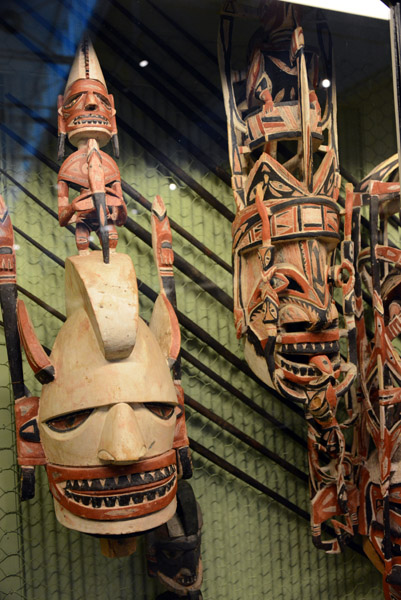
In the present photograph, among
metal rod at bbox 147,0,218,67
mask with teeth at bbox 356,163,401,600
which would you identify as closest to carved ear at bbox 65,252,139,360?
metal rod at bbox 147,0,218,67

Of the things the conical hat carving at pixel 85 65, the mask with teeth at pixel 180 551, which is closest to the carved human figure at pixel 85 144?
the conical hat carving at pixel 85 65

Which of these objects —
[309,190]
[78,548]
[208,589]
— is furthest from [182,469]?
[309,190]

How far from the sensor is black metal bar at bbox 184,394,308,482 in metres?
1.79

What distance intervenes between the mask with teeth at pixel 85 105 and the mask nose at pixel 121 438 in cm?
57

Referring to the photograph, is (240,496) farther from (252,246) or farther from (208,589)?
(252,246)

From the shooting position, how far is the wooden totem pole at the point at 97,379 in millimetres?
1234

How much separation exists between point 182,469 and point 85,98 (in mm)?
803

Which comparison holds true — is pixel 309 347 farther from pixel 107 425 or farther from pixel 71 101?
pixel 71 101

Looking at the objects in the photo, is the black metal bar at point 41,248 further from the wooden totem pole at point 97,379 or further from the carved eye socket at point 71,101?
the carved eye socket at point 71,101

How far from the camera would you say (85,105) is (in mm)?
1401

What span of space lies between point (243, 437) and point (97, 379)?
72cm

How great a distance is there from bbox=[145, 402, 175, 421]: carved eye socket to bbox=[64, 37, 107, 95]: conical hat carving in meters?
0.70

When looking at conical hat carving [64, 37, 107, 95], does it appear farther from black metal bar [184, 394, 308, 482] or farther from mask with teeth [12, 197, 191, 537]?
black metal bar [184, 394, 308, 482]

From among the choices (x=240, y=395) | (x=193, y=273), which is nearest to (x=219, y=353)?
(x=240, y=395)
